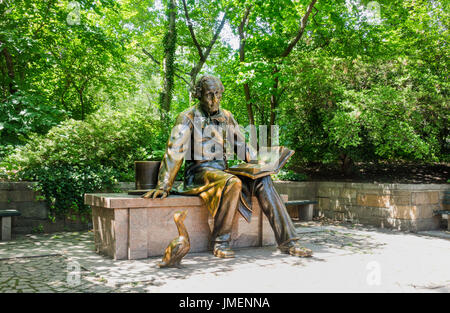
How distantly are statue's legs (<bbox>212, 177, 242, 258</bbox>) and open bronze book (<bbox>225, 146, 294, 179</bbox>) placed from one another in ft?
1.11

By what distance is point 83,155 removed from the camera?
846 cm

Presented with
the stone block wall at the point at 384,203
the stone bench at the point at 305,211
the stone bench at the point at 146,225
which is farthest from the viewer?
the stone bench at the point at 305,211

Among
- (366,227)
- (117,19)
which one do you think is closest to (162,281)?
(366,227)

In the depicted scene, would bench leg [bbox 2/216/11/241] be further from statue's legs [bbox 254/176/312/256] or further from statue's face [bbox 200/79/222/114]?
statue's legs [bbox 254/176/312/256]

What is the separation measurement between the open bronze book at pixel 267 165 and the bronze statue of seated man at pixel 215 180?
0.51ft

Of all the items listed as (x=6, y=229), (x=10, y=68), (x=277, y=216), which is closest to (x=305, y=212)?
(x=277, y=216)

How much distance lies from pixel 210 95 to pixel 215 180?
1275mm

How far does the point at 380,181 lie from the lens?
9828 millimetres

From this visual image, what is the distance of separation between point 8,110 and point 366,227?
8256mm

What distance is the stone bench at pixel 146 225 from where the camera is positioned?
491 cm

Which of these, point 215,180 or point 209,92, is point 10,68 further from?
point 215,180

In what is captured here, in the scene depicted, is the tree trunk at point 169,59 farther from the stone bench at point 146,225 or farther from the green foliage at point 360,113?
the stone bench at point 146,225

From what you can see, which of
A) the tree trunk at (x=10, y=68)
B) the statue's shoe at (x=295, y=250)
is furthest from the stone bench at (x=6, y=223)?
the tree trunk at (x=10, y=68)
